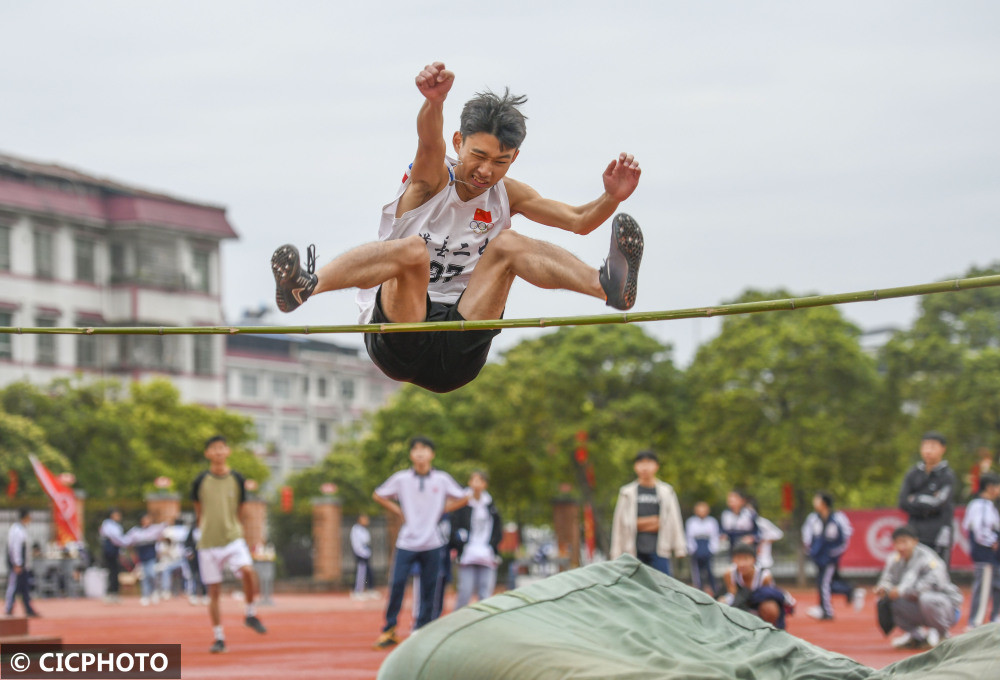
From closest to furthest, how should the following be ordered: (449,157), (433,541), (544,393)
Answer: (449,157)
(433,541)
(544,393)

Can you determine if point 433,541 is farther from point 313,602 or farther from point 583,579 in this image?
point 313,602

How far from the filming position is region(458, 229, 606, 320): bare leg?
5.41 meters

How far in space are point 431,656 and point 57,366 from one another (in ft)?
147

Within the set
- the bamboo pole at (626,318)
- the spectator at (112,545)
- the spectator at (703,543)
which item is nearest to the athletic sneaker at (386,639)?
the bamboo pole at (626,318)

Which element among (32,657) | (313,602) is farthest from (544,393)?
(32,657)

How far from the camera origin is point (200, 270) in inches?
2004

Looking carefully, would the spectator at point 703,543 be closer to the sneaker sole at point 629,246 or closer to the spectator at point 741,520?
the spectator at point 741,520

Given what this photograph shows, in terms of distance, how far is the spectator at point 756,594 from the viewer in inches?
362

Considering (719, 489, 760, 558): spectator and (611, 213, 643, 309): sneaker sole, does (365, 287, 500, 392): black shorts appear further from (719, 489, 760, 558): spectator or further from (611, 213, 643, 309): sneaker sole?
(719, 489, 760, 558): spectator

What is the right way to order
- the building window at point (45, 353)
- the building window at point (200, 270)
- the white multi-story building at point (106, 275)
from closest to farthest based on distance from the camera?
1. the white multi-story building at point (106, 275)
2. the building window at point (45, 353)
3. the building window at point (200, 270)

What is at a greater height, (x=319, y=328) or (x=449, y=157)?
(x=449, y=157)

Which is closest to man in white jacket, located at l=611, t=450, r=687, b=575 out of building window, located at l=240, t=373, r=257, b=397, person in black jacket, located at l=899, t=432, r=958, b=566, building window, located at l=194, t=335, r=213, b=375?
person in black jacket, located at l=899, t=432, r=958, b=566

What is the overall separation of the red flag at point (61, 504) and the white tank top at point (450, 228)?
15380 mm

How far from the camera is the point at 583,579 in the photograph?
6656mm
